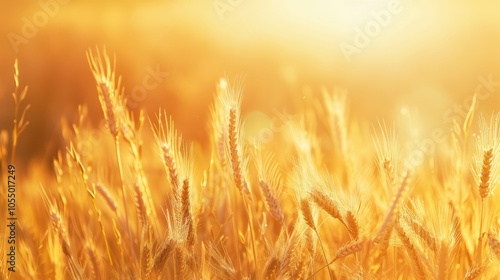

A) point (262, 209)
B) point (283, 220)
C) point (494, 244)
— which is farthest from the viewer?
point (262, 209)

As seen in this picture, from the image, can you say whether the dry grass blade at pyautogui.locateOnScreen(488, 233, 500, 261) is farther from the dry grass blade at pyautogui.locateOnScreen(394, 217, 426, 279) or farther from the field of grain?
the dry grass blade at pyautogui.locateOnScreen(394, 217, 426, 279)

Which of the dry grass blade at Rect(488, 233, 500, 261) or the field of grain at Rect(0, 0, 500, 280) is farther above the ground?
the field of grain at Rect(0, 0, 500, 280)

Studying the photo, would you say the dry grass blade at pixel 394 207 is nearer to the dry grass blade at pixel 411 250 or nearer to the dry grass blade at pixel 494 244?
the dry grass blade at pixel 411 250

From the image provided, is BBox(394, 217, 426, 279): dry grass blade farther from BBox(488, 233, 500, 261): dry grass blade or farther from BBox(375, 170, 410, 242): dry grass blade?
BBox(488, 233, 500, 261): dry grass blade

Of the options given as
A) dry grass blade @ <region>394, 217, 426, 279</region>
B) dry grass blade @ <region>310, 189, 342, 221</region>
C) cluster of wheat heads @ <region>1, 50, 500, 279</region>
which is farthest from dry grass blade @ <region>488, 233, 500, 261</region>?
dry grass blade @ <region>310, 189, 342, 221</region>

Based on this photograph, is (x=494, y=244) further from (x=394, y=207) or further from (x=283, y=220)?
(x=283, y=220)

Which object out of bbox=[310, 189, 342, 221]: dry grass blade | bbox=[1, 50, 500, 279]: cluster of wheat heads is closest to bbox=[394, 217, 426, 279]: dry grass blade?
bbox=[1, 50, 500, 279]: cluster of wheat heads

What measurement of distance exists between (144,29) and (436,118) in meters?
2.65

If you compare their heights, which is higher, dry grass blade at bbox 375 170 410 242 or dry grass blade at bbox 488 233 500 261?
dry grass blade at bbox 375 170 410 242

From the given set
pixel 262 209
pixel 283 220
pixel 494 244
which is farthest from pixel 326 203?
pixel 262 209

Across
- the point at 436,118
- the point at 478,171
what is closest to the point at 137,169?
the point at 478,171

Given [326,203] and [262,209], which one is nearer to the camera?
[326,203]

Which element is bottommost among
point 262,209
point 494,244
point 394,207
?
point 494,244

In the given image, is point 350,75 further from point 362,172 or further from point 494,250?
point 494,250
